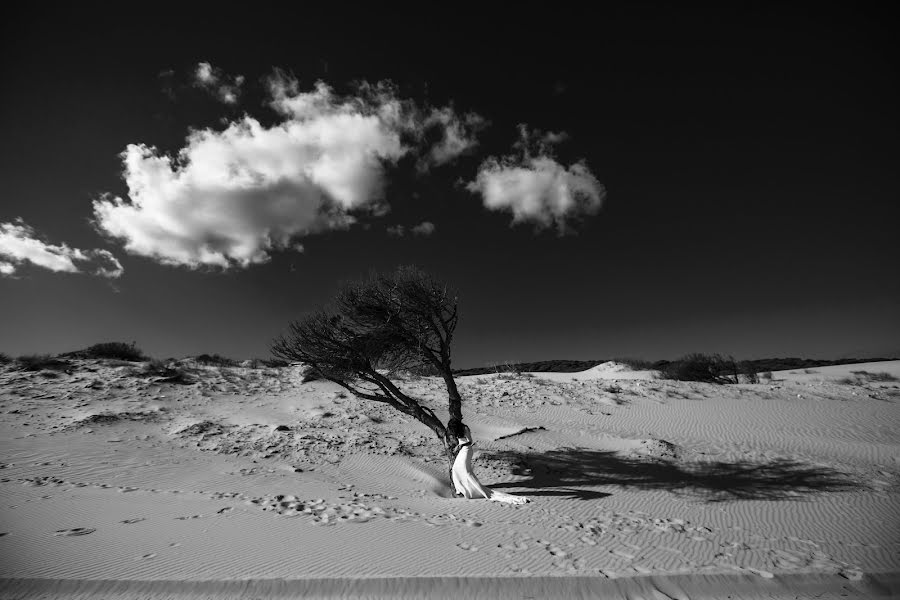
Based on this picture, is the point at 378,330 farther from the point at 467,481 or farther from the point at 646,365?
the point at 646,365

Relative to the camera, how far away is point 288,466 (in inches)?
395

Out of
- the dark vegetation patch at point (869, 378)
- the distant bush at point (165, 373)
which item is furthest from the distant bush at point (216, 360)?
the dark vegetation patch at point (869, 378)

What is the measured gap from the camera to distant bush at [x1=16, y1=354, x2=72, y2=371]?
16531mm

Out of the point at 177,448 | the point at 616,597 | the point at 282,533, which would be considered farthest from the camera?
the point at 177,448

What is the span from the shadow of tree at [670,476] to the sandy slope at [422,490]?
84 millimetres

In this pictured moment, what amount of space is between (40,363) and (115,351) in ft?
18.9

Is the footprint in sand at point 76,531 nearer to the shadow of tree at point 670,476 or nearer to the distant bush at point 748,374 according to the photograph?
the shadow of tree at point 670,476

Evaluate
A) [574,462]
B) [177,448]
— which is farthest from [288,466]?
[574,462]

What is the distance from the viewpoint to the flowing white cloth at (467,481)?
811 centimetres

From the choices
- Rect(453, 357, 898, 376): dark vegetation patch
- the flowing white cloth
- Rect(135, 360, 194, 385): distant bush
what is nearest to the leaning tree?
the flowing white cloth

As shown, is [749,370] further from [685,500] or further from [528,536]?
[528,536]

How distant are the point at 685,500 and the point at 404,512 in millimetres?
5869

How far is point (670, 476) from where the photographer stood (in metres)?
10.2

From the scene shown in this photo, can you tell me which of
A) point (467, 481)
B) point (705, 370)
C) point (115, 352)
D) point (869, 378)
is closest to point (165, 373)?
point (115, 352)
